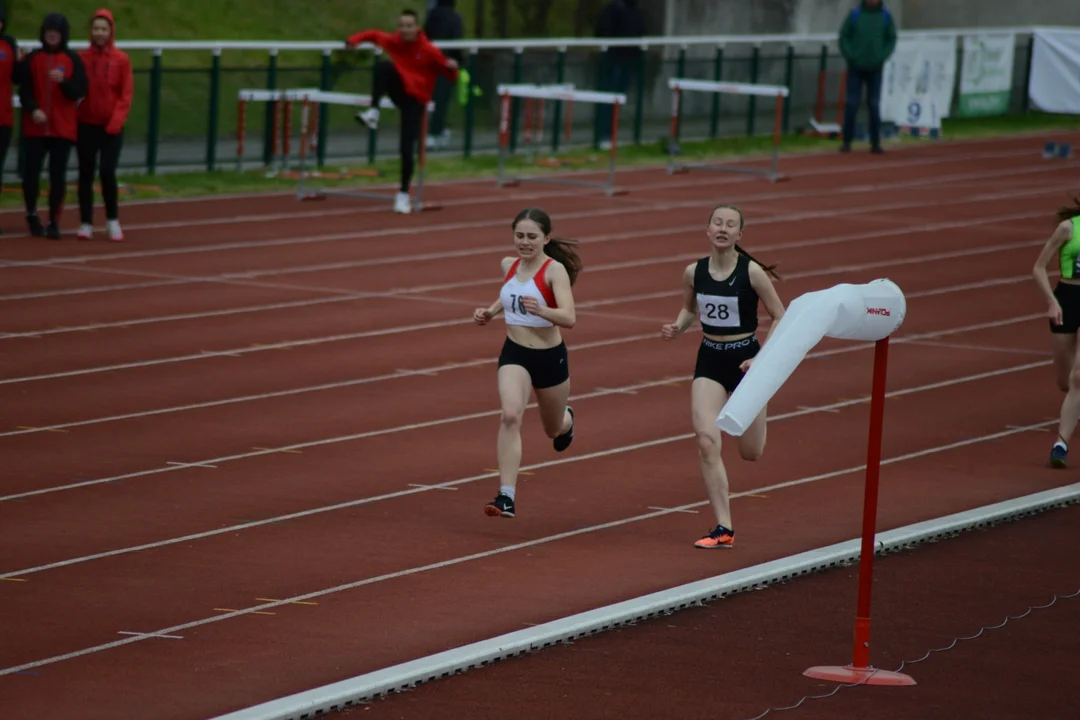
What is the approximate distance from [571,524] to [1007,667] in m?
2.91

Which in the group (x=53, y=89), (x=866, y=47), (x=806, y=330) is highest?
(x=866, y=47)

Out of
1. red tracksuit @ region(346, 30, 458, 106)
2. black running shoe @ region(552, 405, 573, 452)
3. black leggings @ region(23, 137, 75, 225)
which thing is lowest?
black running shoe @ region(552, 405, 573, 452)

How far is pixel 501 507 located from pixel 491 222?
1209cm

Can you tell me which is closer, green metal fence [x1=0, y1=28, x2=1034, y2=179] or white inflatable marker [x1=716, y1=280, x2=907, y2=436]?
white inflatable marker [x1=716, y1=280, x2=907, y2=436]

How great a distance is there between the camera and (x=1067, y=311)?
11648 millimetres

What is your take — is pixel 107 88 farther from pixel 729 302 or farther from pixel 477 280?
pixel 729 302

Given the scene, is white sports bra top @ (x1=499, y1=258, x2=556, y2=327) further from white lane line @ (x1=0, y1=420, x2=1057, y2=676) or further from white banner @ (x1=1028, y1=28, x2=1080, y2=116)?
white banner @ (x1=1028, y1=28, x2=1080, y2=116)

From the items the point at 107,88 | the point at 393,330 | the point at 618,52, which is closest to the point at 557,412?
the point at 393,330

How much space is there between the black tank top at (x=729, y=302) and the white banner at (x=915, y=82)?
2336 cm

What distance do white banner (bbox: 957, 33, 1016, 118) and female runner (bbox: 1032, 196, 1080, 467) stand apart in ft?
79.2

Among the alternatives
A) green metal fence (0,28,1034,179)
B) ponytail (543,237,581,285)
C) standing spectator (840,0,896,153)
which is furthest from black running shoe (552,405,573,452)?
standing spectator (840,0,896,153)

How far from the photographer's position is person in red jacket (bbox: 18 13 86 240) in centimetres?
1794

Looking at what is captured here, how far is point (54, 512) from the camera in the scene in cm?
964

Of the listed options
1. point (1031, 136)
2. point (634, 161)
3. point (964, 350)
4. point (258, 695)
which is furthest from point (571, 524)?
point (1031, 136)
